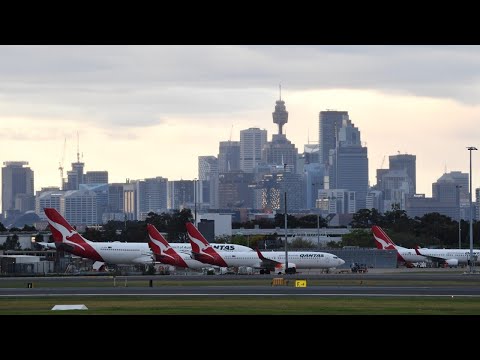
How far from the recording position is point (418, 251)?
102625 mm

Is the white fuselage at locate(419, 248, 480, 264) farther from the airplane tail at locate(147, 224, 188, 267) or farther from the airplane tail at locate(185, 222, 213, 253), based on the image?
the airplane tail at locate(147, 224, 188, 267)

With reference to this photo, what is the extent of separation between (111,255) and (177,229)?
71.5 meters

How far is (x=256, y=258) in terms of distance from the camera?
275ft

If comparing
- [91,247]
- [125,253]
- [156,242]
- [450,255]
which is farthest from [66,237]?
[450,255]

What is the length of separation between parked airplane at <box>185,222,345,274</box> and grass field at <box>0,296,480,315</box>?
4183 cm

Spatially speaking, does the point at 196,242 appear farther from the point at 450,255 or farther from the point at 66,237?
the point at 450,255

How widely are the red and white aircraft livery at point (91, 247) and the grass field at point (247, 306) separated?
149 feet

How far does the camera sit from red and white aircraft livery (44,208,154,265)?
8444 cm

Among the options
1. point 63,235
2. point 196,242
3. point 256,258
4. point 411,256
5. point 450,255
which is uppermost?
point 63,235

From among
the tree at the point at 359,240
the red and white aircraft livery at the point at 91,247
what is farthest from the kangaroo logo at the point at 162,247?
the tree at the point at 359,240

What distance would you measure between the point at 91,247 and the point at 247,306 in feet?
179

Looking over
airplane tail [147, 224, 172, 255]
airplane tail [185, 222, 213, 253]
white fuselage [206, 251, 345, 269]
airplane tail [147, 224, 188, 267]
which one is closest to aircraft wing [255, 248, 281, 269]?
white fuselage [206, 251, 345, 269]
